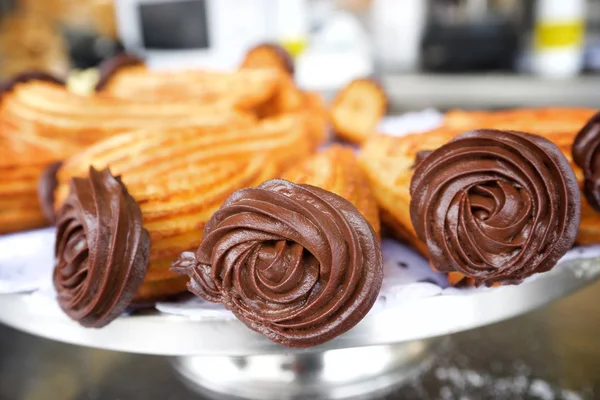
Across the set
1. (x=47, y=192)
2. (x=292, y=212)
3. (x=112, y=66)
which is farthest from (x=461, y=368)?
(x=112, y=66)

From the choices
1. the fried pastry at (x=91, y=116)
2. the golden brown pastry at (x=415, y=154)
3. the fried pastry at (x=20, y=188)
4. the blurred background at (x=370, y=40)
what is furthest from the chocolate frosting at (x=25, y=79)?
the blurred background at (x=370, y=40)

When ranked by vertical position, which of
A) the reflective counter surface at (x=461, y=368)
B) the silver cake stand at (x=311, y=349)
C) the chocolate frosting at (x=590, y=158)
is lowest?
the reflective counter surface at (x=461, y=368)

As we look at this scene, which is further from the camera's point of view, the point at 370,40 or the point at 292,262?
the point at 370,40

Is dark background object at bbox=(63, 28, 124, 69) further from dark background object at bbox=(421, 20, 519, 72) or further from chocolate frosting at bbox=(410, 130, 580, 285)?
chocolate frosting at bbox=(410, 130, 580, 285)

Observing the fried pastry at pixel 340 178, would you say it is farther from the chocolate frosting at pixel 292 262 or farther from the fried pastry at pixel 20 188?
the fried pastry at pixel 20 188

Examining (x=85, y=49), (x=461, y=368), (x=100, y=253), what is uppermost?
(x=85, y=49)

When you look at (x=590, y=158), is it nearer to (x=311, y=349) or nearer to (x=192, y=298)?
(x=311, y=349)

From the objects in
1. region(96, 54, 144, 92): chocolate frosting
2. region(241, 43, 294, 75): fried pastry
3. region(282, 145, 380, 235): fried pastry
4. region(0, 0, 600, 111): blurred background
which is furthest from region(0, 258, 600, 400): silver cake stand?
region(0, 0, 600, 111): blurred background
